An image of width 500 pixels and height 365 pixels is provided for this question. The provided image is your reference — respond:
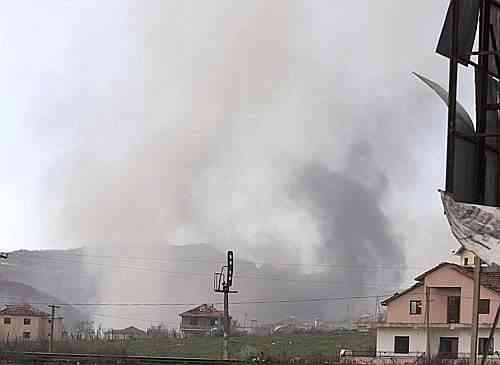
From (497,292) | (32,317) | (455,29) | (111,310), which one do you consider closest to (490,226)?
(455,29)

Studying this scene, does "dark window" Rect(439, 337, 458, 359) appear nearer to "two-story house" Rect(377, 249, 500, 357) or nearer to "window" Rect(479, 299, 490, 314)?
"two-story house" Rect(377, 249, 500, 357)

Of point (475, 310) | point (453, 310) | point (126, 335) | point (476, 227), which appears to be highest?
point (476, 227)

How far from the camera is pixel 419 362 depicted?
30594 millimetres

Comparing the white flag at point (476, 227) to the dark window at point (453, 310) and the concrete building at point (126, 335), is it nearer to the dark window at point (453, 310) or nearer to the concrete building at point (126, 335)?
the dark window at point (453, 310)

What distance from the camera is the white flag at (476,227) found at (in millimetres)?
10406

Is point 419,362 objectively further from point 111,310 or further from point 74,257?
point 74,257

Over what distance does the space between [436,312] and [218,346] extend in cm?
1182

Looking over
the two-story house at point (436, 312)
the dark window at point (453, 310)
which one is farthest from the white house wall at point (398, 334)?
the dark window at point (453, 310)

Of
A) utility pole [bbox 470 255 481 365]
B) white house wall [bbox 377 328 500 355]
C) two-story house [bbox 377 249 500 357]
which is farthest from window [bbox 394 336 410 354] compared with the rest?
utility pole [bbox 470 255 481 365]

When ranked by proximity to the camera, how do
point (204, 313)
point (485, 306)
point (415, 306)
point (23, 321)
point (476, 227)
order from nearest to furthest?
point (476, 227) < point (485, 306) < point (415, 306) < point (23, 321) < point (204, 313)

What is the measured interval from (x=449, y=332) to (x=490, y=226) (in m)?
30.0

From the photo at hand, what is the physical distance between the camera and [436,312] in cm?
4131

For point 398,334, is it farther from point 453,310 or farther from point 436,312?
point 453,310

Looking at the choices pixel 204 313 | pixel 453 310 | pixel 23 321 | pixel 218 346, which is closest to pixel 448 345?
pixel 453 310
